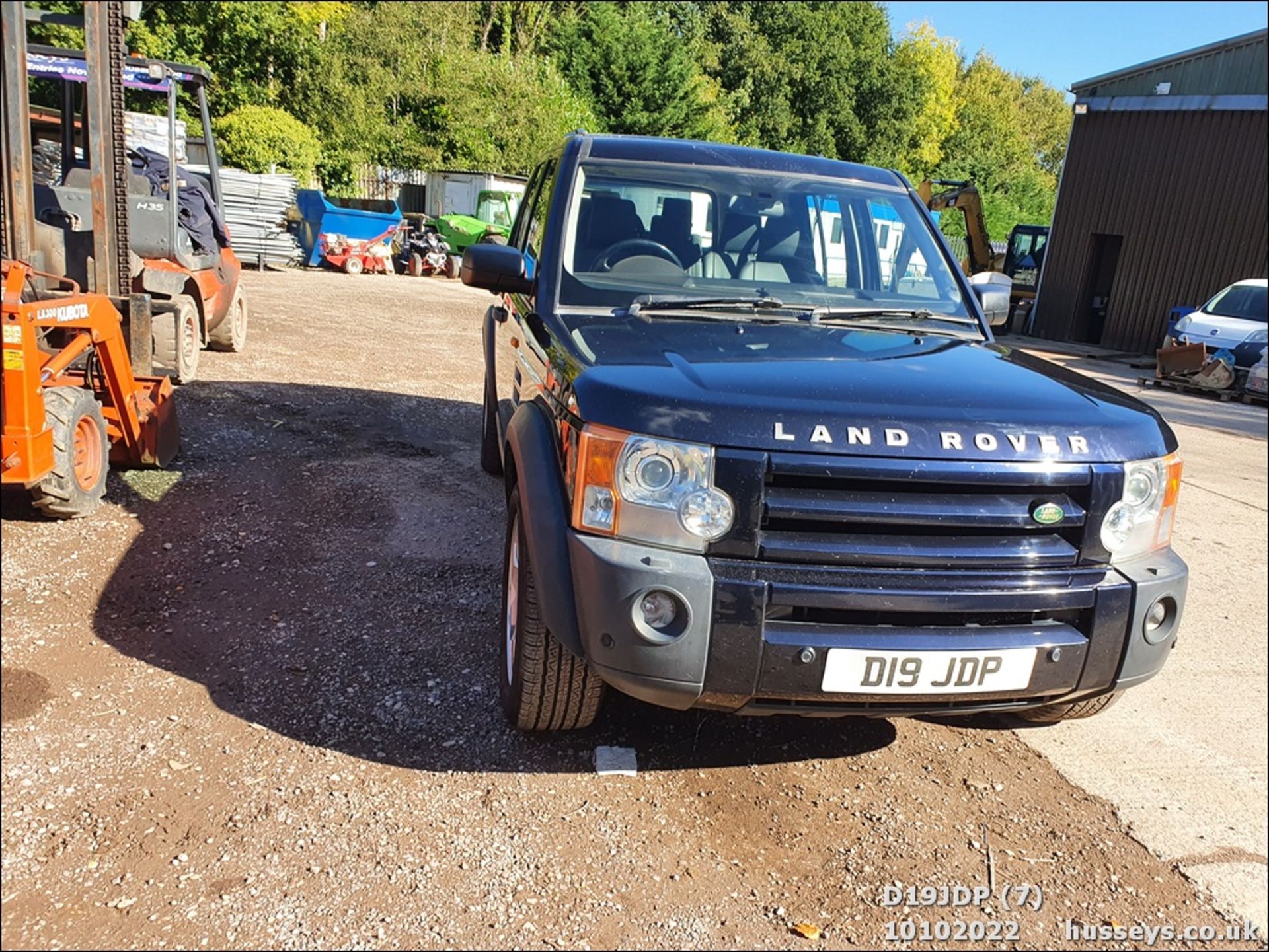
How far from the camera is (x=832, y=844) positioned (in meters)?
2.72

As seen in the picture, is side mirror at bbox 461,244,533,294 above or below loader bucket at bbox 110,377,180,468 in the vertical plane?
above

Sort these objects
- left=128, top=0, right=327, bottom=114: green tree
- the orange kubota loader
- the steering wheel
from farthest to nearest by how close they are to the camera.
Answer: left=128, top=0, right=327, bottom=114: green tree, the orange kubota loader, the steering wheel

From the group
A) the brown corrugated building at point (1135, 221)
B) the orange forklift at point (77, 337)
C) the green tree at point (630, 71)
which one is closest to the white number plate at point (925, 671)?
the orange forklift at point (77, 337)

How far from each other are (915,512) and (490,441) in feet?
12.4

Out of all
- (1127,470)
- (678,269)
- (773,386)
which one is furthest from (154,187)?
(1127,470)

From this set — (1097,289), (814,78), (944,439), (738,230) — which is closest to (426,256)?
(1097,289)

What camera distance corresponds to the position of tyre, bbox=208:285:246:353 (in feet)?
30.9

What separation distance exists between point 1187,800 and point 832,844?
1.21m

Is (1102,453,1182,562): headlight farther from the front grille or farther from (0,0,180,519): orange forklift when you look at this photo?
(0,0,180,519): orange forklift

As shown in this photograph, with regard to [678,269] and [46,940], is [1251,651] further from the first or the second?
[46,940]

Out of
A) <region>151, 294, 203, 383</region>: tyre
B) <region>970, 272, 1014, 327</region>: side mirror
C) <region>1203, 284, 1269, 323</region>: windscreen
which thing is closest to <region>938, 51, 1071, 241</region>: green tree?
<region>1203, 284, 1269, 323</region>: windscreen

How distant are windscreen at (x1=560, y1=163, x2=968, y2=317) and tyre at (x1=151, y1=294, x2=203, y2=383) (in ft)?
14.2

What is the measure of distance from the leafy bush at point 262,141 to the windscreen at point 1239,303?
66.4ft

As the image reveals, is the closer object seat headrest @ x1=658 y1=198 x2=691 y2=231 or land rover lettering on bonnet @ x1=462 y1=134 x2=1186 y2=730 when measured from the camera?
land rover lettering on bonnet @ x1=462 y1=134 x2=1186 y2=730
